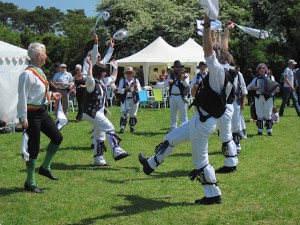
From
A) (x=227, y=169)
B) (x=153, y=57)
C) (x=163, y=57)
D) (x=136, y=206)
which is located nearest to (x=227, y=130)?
(x=227, y=169)

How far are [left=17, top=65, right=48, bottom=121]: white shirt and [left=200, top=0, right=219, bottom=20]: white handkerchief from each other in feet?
9.05

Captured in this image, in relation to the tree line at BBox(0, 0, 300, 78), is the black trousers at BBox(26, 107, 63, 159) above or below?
below

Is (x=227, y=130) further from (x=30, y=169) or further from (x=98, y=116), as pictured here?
(x=30, y=169)

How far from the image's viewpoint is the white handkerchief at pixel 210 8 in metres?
5.40

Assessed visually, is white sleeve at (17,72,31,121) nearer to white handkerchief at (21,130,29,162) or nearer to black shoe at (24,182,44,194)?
white handkerchief at (21,130,29,162)

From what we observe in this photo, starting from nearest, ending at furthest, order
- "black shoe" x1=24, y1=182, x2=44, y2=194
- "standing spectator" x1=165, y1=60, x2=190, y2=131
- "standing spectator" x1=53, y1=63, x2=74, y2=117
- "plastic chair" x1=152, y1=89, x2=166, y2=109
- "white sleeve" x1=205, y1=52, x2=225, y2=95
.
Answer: "white sleeve" x1=205, y1=52, x2=225, y2=95 < "black shoe" x1=24, y1=182, x2=44, y2=194 < "standing spectator" x1=165, y1=60, x2=190, y2=131 < "standing spectator" x1=53, y1=63, x2=74, y2=117 < "plastic chair" x1=152, y1=89, x2=166, y2=109

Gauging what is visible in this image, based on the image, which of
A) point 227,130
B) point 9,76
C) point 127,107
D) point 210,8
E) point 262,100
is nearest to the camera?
point 210,8

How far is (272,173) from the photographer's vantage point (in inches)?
323

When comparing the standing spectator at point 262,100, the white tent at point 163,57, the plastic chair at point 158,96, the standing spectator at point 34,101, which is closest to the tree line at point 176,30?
the white tent at point 163,57

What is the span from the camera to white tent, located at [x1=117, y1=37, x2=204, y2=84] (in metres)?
27.0

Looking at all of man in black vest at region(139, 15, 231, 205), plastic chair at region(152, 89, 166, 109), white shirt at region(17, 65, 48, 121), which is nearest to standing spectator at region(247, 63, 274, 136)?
man in black vest at region(139, 15, 231, 205)

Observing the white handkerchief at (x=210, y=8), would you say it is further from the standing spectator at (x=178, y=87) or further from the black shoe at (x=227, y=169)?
the standing spectator at (x=178, y=87)

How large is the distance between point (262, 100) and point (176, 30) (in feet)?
82.4

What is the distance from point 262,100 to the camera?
13.3 metres
